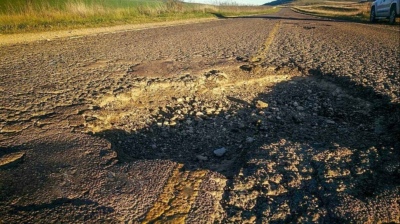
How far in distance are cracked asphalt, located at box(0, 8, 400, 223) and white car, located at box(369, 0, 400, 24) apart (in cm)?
764

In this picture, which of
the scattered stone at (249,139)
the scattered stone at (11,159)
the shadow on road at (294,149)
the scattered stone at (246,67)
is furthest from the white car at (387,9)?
the scattered stone at (11,159)

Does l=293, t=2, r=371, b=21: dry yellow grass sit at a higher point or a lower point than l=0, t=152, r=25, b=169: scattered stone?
higher

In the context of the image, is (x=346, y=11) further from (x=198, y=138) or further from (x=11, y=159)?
(x=11, y=159)

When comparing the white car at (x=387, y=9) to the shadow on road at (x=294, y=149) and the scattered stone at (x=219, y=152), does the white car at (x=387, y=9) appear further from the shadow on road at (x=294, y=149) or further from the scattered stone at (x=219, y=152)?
the scattered stone at (x=219, y=152)

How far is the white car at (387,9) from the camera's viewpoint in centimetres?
1021

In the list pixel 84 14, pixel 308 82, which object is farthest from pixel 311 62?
pixel 84 14

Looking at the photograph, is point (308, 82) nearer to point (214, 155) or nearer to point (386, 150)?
point (386, 150)

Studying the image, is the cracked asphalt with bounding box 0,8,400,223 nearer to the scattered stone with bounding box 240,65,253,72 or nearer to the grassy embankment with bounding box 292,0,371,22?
the scattered stone with bounding box 240,65,253,72

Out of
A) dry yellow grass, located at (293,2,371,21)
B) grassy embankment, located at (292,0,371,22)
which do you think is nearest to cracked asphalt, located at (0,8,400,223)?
grassy embankment, located at (292,0,371,22)

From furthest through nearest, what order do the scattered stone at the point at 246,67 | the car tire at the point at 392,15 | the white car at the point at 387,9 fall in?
the car tire at the point at 392,15, the white car at the point at 387,9, the scattered stone at the point at 246,67

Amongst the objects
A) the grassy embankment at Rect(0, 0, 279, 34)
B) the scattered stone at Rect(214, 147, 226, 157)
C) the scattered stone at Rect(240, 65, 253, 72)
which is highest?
Answer: the grassy embankment at Rect(0, 0, 279, 34)

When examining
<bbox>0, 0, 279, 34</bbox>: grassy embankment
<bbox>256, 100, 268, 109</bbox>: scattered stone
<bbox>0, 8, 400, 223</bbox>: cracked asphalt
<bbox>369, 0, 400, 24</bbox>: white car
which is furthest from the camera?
<bbox>369, 0, 400, 24</bbox>: white car

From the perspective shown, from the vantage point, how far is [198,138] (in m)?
2.40

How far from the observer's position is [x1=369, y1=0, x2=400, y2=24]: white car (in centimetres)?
1021
